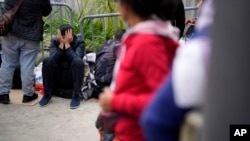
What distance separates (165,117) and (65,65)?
151 inches

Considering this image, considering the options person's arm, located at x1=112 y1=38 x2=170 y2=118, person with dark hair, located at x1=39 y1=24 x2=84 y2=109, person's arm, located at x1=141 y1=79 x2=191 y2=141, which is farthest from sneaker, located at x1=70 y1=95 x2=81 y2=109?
person's arm, located at x1=141 y1=79 x2=191 y2=141

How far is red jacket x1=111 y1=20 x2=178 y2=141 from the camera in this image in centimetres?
155

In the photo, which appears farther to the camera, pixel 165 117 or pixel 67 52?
pixel 67 52

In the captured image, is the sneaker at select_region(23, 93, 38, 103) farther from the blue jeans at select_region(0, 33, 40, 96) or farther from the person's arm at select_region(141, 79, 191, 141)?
the person's arm at select_region(141, 79, 191, 141)

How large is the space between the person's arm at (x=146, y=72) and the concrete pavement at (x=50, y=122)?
2489 millimetres

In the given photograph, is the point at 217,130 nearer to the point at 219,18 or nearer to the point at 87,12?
the point at 219,18

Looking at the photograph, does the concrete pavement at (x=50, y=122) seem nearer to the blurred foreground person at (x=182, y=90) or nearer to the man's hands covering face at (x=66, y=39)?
the man's hands covering face at (x=66, y=39)

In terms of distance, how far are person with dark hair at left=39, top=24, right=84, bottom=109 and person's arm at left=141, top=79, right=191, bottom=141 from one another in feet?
11.6

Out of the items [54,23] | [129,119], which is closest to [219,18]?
[129,119]

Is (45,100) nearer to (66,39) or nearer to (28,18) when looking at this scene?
(66,39)

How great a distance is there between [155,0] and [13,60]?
3595mm

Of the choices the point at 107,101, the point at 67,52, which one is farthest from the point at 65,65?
the point at 107,101

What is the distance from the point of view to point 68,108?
4789mm

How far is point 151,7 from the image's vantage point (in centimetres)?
162
